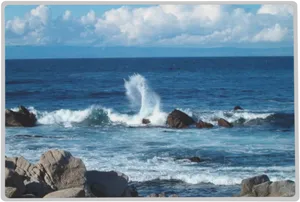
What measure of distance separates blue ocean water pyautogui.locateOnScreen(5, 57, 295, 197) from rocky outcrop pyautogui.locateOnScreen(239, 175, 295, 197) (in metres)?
0.12

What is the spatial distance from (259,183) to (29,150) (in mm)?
3019

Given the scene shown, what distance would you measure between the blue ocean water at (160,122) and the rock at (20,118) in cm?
8

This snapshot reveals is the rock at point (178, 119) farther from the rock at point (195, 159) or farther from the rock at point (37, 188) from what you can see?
the rock at point (37, 188)

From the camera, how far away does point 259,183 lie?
7.91 m

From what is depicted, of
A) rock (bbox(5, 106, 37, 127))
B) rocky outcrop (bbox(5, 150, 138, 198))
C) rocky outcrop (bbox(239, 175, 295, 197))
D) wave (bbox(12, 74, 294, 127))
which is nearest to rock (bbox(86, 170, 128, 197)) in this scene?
rocky outcrop (bbox(5, 150, 138, 198))

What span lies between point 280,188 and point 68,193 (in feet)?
8.61

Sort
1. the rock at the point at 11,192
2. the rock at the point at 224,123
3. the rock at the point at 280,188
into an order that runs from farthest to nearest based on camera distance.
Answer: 1. the rock at the point at 224,123
2. the rock at the point at 280,188
3. the rock at the point at 11,192

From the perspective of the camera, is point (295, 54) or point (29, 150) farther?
point (29, 150)

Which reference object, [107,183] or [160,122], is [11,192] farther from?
[160,122]

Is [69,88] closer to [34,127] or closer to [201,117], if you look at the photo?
[34,127]

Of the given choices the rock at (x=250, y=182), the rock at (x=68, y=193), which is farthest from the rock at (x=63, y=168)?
the rock at (x=250, y=182)

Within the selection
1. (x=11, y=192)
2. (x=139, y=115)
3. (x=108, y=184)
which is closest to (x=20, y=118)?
(x=11, y=192)

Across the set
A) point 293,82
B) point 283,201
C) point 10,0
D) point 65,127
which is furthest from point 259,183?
point 10,0

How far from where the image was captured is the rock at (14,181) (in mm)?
7469
